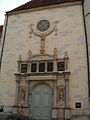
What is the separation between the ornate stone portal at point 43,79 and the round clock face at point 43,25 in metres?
1.00

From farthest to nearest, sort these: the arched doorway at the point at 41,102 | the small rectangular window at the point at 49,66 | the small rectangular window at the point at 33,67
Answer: the small rectangular window at the point at 33,67, the small rectangular window at the point at 49,66, the arched doorway at the point at 41,102

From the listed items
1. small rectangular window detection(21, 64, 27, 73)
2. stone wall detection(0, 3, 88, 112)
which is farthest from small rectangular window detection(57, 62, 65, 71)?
small rectangular window detection(21, 64, 27, 73)

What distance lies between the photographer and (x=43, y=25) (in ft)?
52.5

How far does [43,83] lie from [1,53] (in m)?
4.56

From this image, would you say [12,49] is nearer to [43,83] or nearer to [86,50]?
[43,83]

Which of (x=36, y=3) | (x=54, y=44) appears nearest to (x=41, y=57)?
(x=54, y=44)

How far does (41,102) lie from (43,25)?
6.22 metres

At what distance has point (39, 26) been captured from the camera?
1609cm

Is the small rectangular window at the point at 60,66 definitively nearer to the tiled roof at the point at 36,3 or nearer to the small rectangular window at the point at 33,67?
the small rectangular window at the point at 33,67

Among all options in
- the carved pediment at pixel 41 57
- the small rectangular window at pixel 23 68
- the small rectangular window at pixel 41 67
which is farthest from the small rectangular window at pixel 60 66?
the small rectangular window at pixel 23 68

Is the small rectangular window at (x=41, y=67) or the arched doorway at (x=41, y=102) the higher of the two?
the small rectangular window at (x=41, y=67)

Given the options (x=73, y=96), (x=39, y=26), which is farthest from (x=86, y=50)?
(x=39, y=26)

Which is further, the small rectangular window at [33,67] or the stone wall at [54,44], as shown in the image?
the small rectangular window at [33,67]

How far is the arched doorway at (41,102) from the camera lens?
1345 cm
